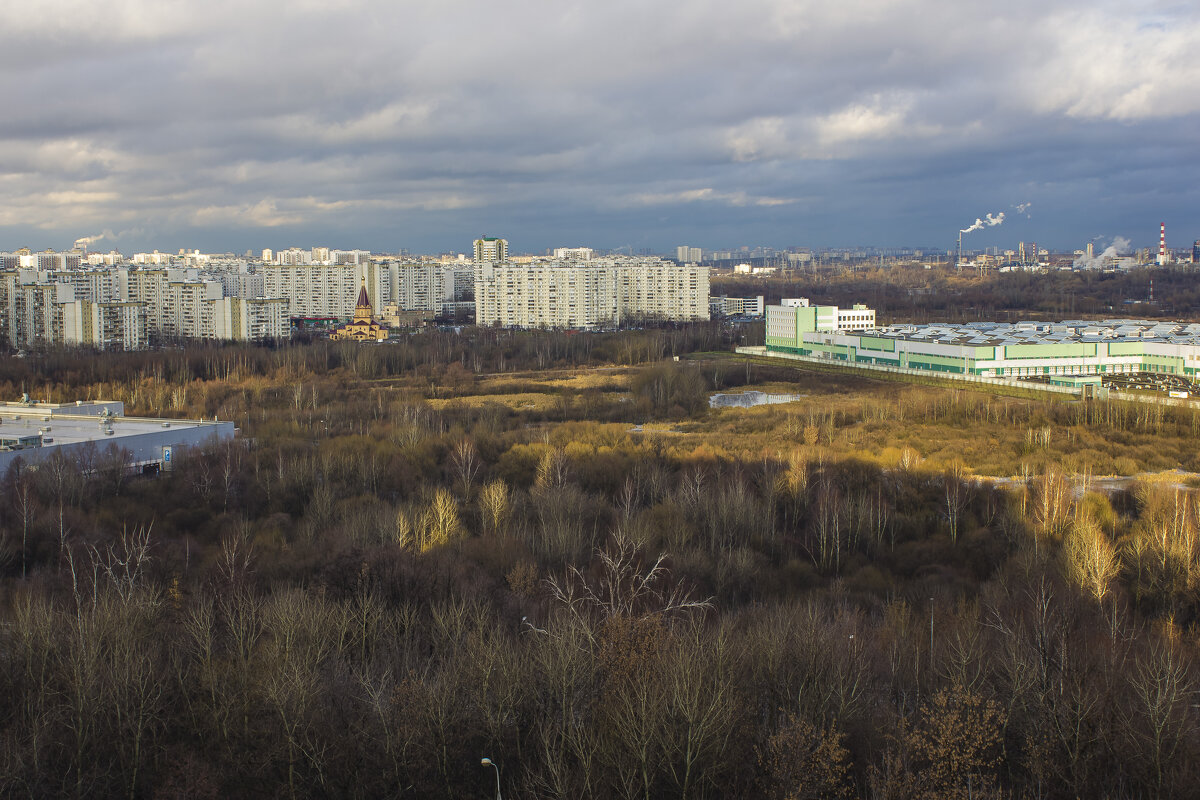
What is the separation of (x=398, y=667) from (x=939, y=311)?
A: 51046 mm

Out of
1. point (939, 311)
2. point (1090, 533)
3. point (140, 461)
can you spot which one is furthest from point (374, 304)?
point (1090, 533)

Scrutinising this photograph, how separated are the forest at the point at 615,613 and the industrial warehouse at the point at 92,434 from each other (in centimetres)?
74

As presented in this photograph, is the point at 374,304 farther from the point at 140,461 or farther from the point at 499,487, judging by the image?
the point at 499,487

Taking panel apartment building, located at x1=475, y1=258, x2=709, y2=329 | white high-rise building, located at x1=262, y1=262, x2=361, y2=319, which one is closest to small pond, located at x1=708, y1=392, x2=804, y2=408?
panel apartment building, located at x1=475, y1=258, x2=709, y2=329

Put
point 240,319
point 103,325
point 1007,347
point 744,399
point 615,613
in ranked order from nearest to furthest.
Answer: point 615,613 → point 744,399 → point 1007,347 → point 103,325 → point 240,319

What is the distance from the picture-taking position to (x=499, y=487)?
15211 millimetres

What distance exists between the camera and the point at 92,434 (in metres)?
18.9

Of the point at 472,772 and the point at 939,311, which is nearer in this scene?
the point at 472,772

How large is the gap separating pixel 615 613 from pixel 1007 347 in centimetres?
2468

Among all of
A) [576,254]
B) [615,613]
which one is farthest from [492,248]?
[615,613]

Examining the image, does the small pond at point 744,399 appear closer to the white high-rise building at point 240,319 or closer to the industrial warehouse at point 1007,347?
the industrial warehouse at point 1007,347

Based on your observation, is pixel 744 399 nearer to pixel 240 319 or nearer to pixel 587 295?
pixel 240 319

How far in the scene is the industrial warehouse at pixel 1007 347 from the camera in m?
29.9

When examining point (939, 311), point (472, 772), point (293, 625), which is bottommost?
point (472, 772)
